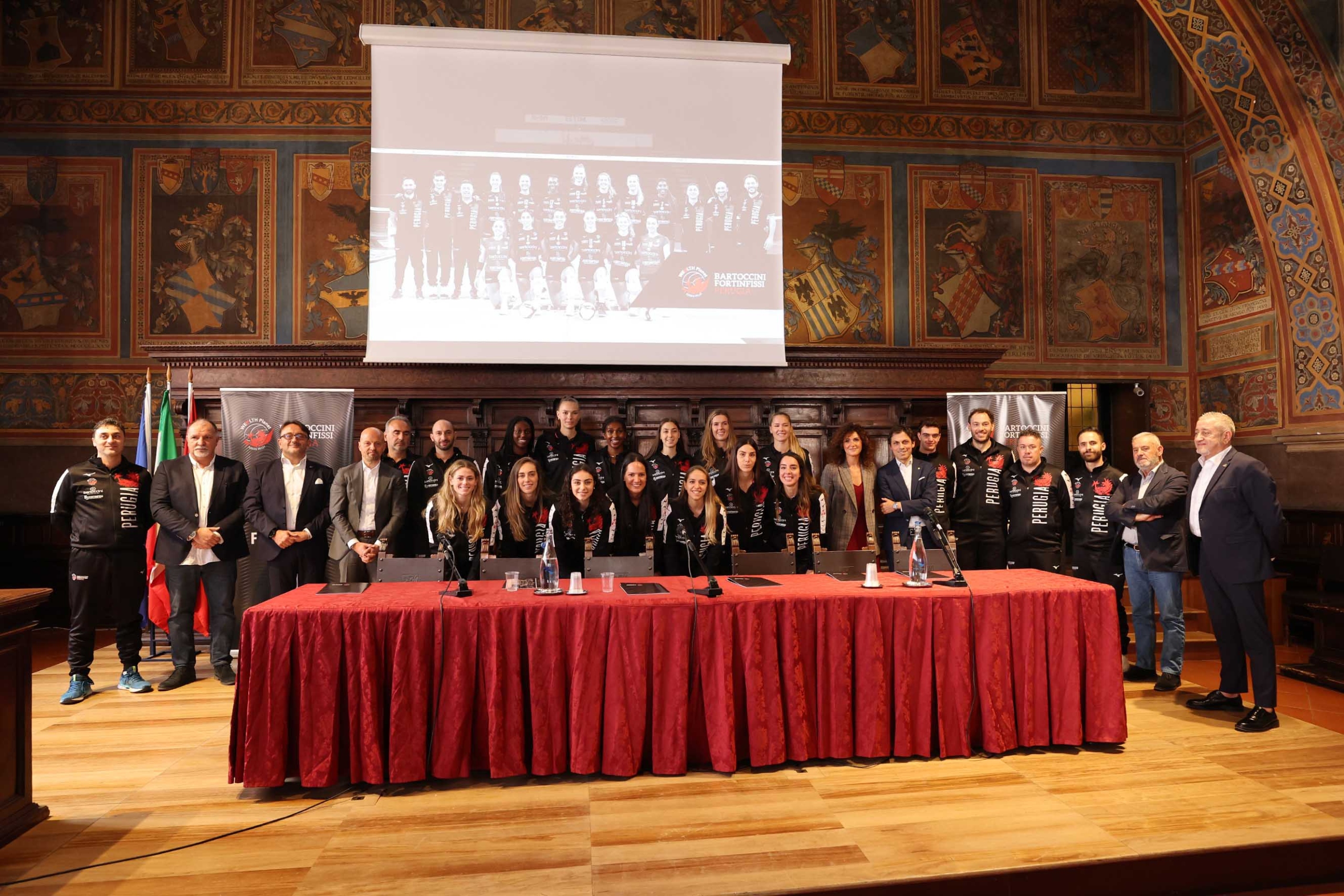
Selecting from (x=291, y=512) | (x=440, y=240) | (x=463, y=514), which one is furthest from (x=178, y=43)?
(x=463, y=514)

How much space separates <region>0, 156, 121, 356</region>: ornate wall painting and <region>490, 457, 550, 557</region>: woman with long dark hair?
5.49 metres

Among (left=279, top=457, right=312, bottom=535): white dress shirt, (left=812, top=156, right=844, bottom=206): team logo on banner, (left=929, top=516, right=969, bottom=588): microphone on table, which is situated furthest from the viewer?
(left=812, top=156, right=844, bottom=206): team logo on banner

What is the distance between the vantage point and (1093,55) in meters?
8.59

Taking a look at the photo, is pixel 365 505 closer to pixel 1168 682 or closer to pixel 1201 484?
pixel 1201 484

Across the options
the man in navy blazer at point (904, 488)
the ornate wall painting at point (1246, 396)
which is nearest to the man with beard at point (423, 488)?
the man in navy blazer at point (904, 488)

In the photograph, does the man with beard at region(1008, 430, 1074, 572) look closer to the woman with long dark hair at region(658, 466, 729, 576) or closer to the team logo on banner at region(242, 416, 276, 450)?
the woman with long dark hair at region(658, 466, 729, 576)

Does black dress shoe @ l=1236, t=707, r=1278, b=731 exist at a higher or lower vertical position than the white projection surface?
lower

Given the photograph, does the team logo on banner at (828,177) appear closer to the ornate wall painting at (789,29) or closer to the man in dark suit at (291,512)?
the ornate wall painting at (789,29)

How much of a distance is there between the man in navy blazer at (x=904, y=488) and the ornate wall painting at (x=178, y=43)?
7490 millimetres

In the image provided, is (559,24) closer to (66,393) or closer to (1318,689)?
(66,393)

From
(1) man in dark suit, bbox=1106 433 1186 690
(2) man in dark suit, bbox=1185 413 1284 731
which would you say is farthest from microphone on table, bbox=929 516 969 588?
(1) man in dark suit, bbox=1106 433 1186 690

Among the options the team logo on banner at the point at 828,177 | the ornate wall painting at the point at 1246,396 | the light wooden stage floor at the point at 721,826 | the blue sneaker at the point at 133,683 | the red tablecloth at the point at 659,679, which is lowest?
the light wooden stage floor at the point at 721,826

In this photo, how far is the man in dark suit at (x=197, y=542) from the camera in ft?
16.6

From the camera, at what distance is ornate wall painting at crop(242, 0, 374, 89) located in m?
7.95
